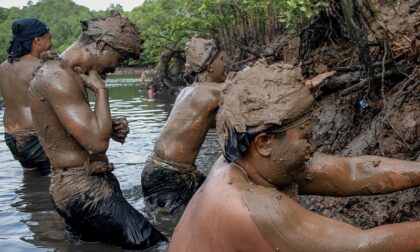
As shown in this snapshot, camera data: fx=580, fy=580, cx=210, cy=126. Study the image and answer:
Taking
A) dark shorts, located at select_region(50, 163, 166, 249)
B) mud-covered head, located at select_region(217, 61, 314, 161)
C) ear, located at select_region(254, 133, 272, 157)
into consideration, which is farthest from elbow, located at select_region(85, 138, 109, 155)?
ear, located at select_region(254, 133, 272, 157)

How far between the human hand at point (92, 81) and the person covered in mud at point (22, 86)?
341cm

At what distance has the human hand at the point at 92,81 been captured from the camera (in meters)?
4.52

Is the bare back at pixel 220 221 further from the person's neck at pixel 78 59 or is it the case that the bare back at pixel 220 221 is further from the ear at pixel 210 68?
the ear at pixel 210 68

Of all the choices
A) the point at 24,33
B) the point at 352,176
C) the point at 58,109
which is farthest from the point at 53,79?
the point at 24,33

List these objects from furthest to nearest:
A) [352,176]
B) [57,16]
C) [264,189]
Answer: [57,16]
[352,176]
[264,189]

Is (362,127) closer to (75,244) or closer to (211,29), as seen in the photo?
(75,244)

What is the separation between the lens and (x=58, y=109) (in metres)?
4.32

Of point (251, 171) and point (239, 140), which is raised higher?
point (239, 140)

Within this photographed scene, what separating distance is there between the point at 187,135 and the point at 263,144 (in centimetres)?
322

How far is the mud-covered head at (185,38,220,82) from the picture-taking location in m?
5.87

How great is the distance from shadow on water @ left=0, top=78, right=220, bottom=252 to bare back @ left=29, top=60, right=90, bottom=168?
872 millimetres

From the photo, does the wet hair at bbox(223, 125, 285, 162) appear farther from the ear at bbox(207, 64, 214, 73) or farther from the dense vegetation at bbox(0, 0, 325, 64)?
the dense vegetation at bbox(0, 0, 325, 64)

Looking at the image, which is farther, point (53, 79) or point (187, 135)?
point (187, 135)

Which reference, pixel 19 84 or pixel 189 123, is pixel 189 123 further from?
pixel 19 84
